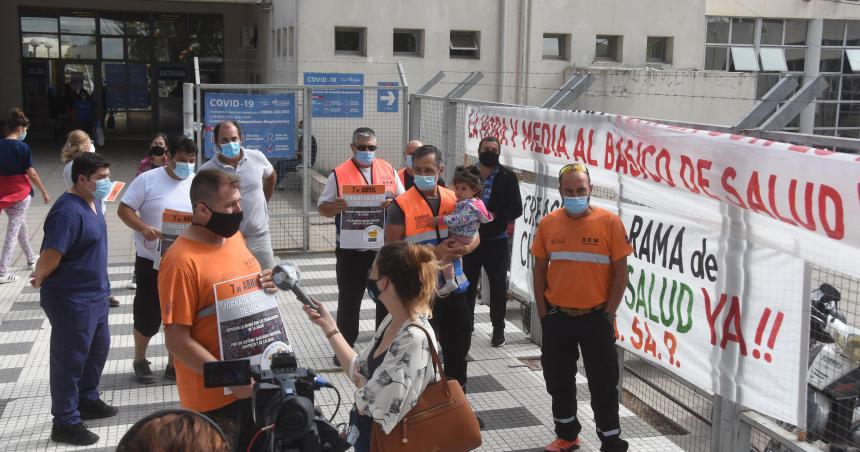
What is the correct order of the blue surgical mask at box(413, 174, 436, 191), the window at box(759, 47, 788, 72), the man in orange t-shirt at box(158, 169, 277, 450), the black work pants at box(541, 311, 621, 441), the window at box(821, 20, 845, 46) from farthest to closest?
the window at box(821, 20, 845, 46), the window at box(759, 47, 788, 72), the blue surgical mask at box(413, 174, 436, 191), the black work pants at box(541, 311, 621, 441), the man in orange t-shirt at box(158, 169, 277, 450)

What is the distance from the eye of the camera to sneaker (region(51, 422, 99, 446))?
5582 mm

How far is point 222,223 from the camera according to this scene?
3.78 m

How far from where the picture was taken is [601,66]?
21.2 m

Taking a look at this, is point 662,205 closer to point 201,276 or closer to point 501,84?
point 201,276

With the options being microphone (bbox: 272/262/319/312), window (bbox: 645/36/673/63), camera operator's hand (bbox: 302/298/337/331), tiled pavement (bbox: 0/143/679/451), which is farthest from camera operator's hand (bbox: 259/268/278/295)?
window (bbox: 645/36/673/63)

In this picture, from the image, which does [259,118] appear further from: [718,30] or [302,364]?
[718,30]

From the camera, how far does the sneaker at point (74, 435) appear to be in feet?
18.3

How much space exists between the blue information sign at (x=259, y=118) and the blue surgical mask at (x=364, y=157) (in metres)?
4.85

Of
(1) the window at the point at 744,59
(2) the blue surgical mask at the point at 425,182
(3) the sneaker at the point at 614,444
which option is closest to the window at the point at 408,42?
(1) the window at the point at 744,59

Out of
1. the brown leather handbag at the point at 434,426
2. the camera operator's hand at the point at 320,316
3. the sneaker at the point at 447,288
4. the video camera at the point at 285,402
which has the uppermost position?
the camera operator's hand at the point at 320,316

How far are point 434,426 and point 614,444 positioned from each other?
224 cm

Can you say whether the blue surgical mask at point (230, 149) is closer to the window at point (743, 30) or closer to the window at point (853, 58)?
the window at point (743, 30)

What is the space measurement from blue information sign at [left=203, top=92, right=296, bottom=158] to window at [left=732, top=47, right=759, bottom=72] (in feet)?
56.5

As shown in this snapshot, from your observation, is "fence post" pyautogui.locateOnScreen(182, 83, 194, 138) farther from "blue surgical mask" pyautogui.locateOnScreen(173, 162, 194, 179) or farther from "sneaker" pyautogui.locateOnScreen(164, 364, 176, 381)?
"sneaker" pyautogui.locateOnScreen(164, 364, 176, 381)
